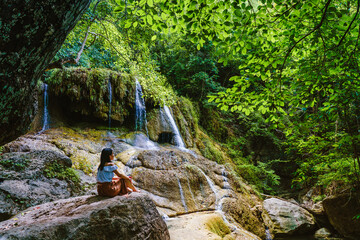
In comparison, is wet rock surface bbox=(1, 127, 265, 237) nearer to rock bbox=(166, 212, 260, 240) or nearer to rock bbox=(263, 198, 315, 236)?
rock bbox=(166, 212, 260, 240)

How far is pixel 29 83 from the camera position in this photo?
1.61 m

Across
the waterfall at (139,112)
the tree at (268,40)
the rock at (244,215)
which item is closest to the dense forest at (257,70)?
the tree at (268,40)

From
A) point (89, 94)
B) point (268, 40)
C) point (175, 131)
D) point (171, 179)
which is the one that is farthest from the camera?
point (175, 131)

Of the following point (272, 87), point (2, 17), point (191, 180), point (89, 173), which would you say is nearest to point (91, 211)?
point (2, 17)

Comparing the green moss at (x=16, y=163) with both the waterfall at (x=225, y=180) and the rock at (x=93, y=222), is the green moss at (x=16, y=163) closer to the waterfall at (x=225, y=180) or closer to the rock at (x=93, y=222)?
the rock at (x=93, y=222)

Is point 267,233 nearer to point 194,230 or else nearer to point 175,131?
point 194,230

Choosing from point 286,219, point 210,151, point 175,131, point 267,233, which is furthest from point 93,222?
point 210,151

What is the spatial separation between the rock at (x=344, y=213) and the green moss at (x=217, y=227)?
5.46 m

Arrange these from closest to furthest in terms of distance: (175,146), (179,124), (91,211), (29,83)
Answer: (29,83) → (91,211) → (175,146) → (179,124)

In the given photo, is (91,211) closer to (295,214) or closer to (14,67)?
(14,67)

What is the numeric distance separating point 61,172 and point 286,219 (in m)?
8.42

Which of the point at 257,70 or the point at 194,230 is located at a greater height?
the point at 257,70

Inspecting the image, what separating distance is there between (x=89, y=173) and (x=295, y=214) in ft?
27.3

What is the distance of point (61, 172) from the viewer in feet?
16.1
